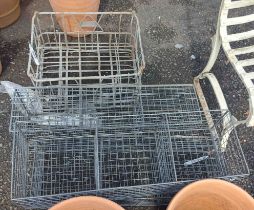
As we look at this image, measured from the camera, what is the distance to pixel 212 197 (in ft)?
7.67

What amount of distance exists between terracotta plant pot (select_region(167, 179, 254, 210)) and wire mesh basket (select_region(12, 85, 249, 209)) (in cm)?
21

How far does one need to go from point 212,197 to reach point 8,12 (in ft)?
7.71

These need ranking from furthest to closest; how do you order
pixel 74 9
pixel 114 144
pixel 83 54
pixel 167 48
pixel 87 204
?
pixel 167 48
pixel 83 54
pixel 74 9
pixel 114 144
pixel 87 204

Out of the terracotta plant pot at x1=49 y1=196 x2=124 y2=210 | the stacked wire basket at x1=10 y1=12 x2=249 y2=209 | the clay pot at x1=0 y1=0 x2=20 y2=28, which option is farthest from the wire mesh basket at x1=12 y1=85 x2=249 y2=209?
the clay pot at x1=0 y1=0 x2=20 y2=28

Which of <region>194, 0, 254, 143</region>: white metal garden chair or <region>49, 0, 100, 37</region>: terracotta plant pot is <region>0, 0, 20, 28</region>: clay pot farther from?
<region>194, 0, 254, 143</region>: white metal garden chair

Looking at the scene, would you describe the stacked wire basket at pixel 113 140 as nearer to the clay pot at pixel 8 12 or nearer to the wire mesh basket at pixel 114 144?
the wire mesh basket at pixel 114 144

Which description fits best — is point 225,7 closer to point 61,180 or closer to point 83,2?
point 83,2

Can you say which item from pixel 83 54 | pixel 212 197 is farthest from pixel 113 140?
pixel 83 54

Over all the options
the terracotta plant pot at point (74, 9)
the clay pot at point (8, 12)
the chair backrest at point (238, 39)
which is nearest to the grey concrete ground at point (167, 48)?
the clay pot at point (8, 12)

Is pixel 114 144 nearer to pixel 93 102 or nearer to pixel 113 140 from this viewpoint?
pixel 113 140

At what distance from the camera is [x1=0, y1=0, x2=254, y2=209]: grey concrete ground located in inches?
119

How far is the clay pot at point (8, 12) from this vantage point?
10.6 feet

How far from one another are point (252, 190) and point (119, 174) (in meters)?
1.03

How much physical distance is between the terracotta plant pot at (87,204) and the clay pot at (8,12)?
1.95 meters
